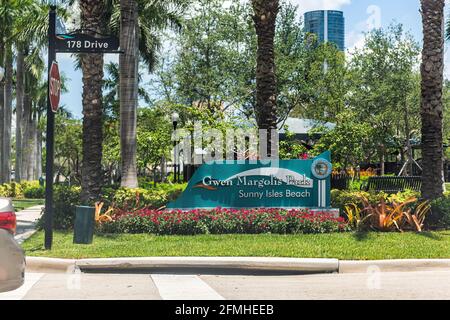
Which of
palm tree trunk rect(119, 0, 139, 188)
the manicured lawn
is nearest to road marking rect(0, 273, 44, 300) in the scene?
the manicured lawn

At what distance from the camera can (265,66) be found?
14250 mm

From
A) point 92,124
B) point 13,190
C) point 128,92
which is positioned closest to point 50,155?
point 92,124

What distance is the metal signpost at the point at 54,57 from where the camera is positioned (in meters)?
10.4

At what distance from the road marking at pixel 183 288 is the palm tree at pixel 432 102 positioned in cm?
728

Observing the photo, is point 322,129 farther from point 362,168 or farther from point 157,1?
point 362,168

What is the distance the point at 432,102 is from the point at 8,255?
11.1 meters

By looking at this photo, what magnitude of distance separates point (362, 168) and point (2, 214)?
36.5 m

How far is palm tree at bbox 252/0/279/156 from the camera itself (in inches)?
561

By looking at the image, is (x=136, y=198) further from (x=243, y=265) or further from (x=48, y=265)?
(x=243, y=265)

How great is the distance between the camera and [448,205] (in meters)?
12.7

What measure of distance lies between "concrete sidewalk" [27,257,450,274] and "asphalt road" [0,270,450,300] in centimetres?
19

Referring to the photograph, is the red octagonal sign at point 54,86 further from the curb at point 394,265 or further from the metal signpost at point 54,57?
the curb at point 394,265
